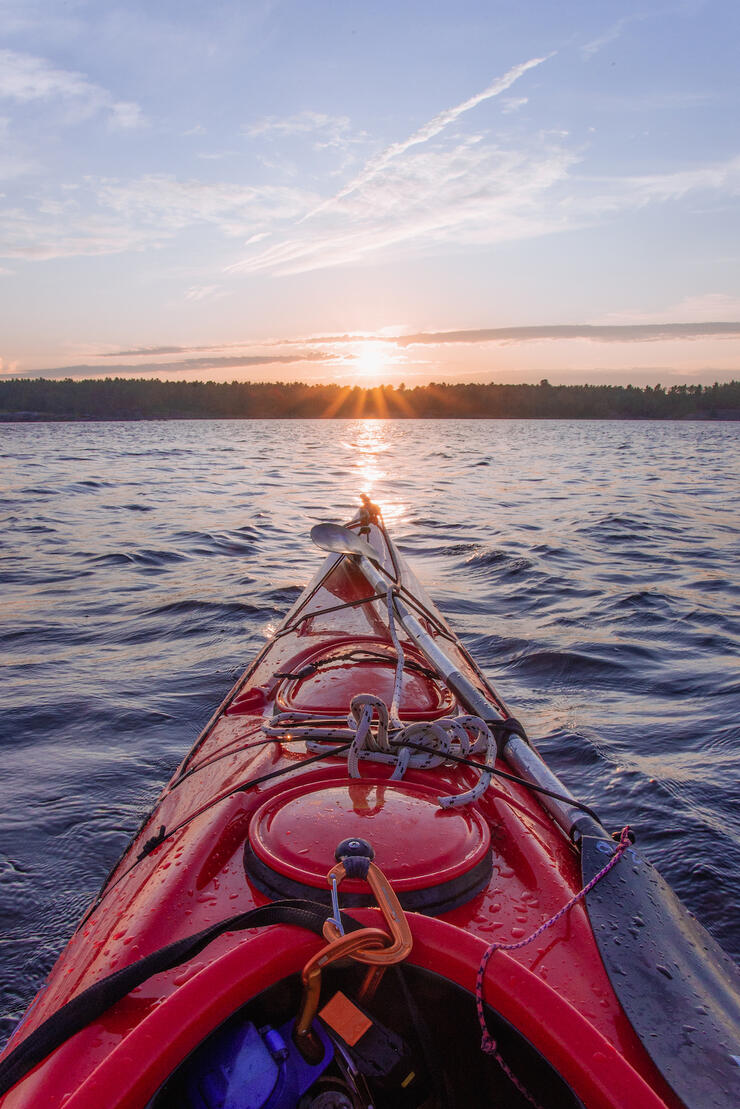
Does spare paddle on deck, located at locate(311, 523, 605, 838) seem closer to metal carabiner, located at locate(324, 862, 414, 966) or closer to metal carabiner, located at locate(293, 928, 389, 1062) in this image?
metal carabiner, located at locate(324, 862, 414, 966)

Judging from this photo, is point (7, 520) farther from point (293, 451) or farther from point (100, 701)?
point (293, 451)

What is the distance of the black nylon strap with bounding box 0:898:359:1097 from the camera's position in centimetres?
123

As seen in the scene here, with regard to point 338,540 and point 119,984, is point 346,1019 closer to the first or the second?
point 119,984

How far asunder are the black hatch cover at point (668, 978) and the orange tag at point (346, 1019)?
0.60m

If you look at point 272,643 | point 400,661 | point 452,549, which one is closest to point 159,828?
point 400,661

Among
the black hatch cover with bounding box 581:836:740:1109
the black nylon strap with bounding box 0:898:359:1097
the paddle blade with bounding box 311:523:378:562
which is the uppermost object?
the paddle blade with bounding box 311:523:378:562

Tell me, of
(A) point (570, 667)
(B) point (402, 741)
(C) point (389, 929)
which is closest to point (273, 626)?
(A) point (570, 667)

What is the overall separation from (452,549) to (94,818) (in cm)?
732

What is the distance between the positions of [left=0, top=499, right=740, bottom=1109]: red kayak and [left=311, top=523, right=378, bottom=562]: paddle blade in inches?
87.5

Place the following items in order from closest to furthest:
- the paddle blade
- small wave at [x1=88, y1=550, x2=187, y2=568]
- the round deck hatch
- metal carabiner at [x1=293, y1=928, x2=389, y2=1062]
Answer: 1. metal carabiner at [x1=293, y1=928, x2=389, y2=1062]
2. the round deck hatch
3. the paddle blade
4. small wave at [x1=88, y1=550, x2=187, y2=568]

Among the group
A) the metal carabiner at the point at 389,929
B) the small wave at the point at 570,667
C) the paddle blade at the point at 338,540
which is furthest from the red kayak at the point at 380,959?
the small wave at the point at 570,667

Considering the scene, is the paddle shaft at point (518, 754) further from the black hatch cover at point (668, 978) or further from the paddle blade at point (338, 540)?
the paddle blade at point (338, 540)

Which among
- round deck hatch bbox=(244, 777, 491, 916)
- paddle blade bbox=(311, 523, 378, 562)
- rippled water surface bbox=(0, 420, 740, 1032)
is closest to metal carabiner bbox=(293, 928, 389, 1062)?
round deck hatch bbox=(244, 777, 491, 916)

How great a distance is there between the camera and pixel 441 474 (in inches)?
851
